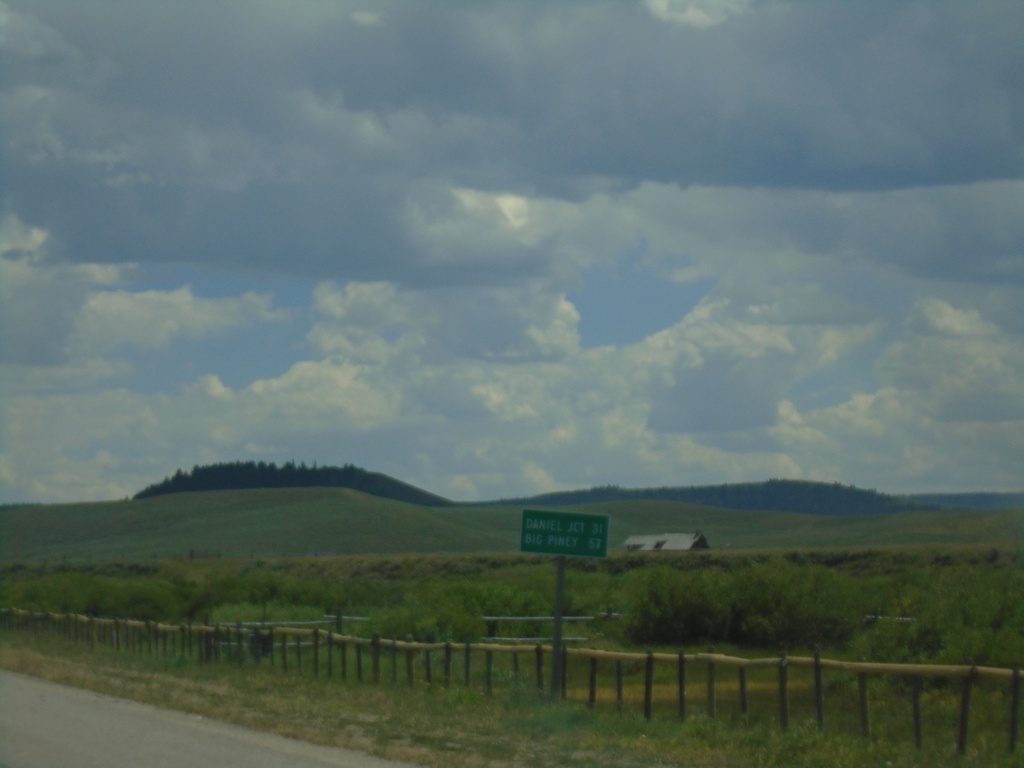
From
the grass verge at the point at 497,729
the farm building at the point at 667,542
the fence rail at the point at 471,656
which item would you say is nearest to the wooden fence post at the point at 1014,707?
the fence rail at the point at 471,656

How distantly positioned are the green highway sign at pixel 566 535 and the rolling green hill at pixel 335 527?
265ft

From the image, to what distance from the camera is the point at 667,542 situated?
107188mm

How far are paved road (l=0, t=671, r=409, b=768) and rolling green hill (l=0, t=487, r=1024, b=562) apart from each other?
3290 inches

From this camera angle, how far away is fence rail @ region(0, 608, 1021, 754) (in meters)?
14.7

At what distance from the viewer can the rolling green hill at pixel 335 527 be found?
391 feet

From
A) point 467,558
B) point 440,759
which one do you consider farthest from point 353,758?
point 467,558

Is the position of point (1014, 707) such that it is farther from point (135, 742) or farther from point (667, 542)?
point (667, 542)

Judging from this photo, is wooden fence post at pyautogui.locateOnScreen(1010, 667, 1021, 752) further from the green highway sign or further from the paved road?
the paved road

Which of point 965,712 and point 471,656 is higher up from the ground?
point 965,712

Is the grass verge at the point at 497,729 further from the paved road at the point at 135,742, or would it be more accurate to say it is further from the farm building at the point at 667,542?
the farm building at the point at 667,542

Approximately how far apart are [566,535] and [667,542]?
3571 inches

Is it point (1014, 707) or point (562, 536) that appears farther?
point (562, 536)

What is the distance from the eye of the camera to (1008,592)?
24.6 meters


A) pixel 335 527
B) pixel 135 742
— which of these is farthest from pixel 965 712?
pixel 335 527
